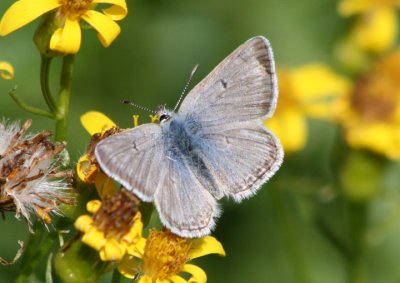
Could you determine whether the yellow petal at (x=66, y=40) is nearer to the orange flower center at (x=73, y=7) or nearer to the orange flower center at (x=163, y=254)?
the orange flower center at (x=73, y=7)

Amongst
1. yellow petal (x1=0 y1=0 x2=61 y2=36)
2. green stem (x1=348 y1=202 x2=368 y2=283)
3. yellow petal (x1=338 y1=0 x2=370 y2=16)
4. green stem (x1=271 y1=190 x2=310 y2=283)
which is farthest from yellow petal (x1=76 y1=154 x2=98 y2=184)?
yellow petal (x1=338 y1=0 x2=370 y2=16)

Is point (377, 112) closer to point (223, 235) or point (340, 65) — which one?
point (340, 65)

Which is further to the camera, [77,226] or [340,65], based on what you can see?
[340,65]

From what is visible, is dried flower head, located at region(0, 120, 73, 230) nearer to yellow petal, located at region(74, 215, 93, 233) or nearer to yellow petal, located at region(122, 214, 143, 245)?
yellow petal, located at region(74, 215, 93, 233)

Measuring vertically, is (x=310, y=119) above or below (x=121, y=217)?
below

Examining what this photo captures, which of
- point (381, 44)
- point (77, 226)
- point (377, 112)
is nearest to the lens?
point (77, 226)

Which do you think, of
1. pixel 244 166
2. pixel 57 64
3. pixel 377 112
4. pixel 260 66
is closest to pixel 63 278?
pixel 244 166

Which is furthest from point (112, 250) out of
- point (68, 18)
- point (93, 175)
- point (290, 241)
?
point (290, 241)
